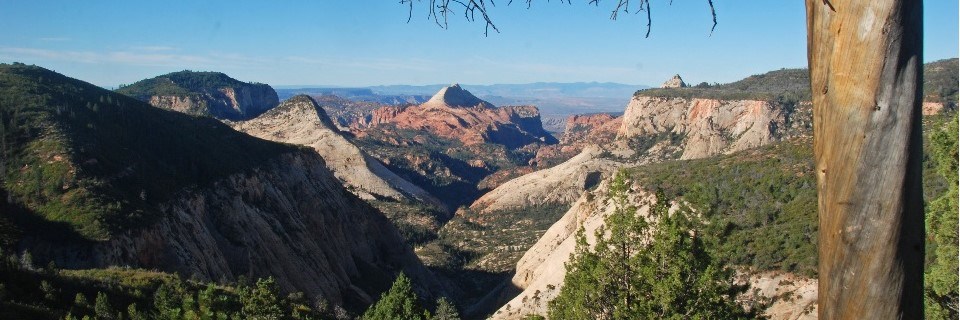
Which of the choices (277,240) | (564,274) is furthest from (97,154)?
Answer: (564,274)

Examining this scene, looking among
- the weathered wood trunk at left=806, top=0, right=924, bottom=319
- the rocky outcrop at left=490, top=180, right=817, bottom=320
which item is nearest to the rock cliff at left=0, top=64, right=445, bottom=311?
the rocky outcrop at left=490, top=180, right=817, bottom=320

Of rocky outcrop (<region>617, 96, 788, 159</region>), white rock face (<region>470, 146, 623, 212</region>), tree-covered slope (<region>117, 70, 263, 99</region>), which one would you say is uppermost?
tree-covered slope (<region>117, 70, 263, 99</region>)

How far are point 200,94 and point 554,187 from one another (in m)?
101

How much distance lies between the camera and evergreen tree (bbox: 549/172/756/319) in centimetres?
982

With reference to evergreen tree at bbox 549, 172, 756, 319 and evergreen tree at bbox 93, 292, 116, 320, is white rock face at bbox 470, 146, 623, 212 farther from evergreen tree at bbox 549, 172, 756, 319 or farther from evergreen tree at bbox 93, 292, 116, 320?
evergreen tree at bbox 549, 172, 756, 319

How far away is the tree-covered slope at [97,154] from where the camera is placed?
33.1 m

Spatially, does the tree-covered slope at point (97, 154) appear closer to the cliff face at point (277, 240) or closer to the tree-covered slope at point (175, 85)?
the cliff face at point (277, 240)

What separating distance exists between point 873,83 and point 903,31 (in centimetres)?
24

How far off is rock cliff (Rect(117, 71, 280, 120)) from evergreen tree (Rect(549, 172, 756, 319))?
442 ft

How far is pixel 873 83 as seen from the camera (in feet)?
8.61

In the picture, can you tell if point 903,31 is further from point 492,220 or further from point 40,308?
point 492,220

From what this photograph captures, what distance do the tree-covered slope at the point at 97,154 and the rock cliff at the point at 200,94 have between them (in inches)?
3201

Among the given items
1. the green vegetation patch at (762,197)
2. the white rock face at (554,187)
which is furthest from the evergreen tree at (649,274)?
the white rock face at (554,187)

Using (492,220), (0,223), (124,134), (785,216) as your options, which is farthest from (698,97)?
(0,223)
